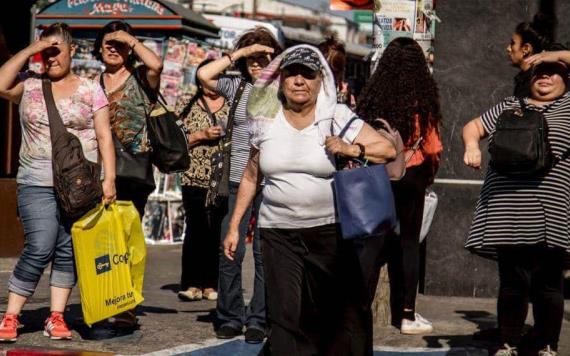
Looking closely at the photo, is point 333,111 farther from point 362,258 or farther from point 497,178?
point 497,178

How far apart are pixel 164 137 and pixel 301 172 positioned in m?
2.11

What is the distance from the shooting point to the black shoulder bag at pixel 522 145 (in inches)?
298

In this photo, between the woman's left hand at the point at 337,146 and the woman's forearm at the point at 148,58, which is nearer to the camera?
the woman's left hand at the point at 337,146

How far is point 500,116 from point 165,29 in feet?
29.5

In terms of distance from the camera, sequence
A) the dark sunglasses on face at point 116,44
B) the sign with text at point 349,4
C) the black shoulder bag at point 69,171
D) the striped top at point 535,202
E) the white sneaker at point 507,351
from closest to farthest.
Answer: the striped top at point 535,202
the white sneaker at point 507,351
the black shoulder bag at point 69,171
the dark sunglasses on face at point 116,44
the sign with text at point 349,4

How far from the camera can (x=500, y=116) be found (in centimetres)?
774

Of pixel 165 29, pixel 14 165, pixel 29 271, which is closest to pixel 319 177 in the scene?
pixel 29 271

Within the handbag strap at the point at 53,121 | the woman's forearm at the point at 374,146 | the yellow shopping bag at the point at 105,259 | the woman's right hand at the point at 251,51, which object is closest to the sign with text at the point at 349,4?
the woman's right hand at the point at 251,51

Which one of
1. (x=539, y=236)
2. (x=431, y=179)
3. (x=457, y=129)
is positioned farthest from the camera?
(x=457, y=129)

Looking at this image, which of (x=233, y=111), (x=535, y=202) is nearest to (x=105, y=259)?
(x=233, y=111)

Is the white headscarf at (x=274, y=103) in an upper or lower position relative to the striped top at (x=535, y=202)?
upper

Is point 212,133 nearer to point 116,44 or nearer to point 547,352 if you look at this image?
point 116,44

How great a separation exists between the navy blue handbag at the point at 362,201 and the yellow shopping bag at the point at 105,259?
201 cm

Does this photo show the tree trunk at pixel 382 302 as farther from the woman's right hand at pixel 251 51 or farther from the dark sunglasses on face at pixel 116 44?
the dark sunglasses on face at pixel 116 44
